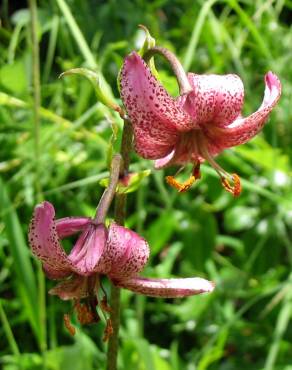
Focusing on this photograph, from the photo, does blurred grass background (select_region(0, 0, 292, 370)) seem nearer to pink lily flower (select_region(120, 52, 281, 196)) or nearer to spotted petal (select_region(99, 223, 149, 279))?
pink lily flower (select_region(120, 52, 281, 196))

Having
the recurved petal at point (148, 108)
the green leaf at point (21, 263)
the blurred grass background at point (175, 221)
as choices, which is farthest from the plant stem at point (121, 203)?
the blurred grass background at point (175, 221)

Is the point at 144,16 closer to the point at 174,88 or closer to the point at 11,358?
the point at 174,88

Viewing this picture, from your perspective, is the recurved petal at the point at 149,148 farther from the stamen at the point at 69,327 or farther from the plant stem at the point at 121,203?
the stamen at the point at 69,327

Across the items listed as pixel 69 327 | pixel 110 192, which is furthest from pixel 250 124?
pixel 69 327


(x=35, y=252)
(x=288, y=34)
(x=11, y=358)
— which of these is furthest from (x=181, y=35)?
(x=35, y=252)

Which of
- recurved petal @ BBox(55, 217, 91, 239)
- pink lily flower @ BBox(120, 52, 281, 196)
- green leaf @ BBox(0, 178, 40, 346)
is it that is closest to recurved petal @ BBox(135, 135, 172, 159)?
pink lily flower @ BBox(120, 52, 281, 196)

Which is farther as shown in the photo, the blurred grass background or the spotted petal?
the blurred grass background

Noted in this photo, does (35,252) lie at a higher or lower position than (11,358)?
higher
